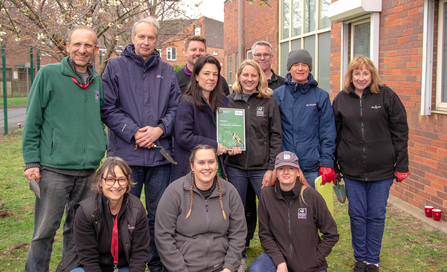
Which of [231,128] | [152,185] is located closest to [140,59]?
[231,128]

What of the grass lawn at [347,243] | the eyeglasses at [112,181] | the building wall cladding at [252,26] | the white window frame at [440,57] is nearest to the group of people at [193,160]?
the eyeglasses at [112,181]

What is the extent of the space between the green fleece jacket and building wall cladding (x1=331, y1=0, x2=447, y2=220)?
439 centimetres

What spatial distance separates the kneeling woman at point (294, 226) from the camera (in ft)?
10.6

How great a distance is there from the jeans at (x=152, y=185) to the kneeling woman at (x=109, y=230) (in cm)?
46

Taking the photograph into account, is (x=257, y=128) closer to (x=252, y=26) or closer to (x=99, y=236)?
(x=99, y=236)

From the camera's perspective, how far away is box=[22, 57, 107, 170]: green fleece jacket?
3127mm

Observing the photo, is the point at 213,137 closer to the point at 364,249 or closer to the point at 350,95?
the point at 350,95

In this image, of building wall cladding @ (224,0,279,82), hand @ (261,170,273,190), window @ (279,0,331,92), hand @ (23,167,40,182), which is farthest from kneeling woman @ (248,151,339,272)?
building wall cladding @ (224,0,279,82)

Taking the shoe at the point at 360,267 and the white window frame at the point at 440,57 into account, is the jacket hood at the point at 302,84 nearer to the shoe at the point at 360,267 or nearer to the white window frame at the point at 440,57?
the shoe at the point at 360,267

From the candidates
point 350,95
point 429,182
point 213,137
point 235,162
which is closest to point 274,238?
point 235,162

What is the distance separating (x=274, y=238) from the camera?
3365 millimetres

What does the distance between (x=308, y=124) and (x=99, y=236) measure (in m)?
2.19

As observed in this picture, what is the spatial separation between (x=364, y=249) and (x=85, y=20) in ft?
23.9

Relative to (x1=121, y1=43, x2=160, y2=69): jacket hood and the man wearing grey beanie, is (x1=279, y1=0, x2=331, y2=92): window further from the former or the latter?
(x1=121, y1=43, x2=160, y2=69): jacket hood
